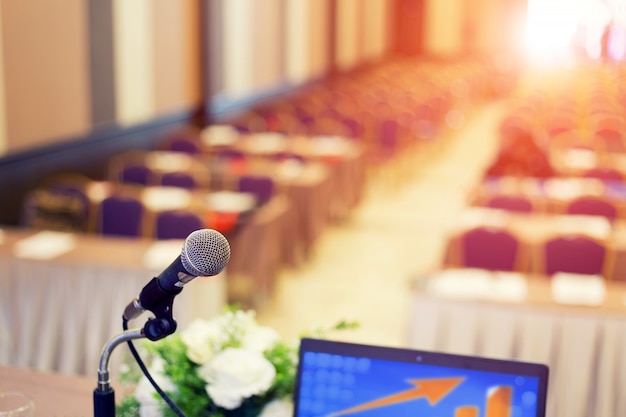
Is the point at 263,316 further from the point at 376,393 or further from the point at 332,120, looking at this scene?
the point at 332,120

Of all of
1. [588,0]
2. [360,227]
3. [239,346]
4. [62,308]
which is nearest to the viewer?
[239,346]

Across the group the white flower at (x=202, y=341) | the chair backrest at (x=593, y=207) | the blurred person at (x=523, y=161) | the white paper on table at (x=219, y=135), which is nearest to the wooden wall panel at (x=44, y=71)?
the white paper on table at (x=219, y=135)

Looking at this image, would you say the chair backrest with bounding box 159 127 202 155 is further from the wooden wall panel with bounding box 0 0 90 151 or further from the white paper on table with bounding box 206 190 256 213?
the white paper on table with bounding box 206 190 256 213

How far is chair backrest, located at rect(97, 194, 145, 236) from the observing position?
223 inches

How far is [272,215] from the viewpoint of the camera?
6.12 meters

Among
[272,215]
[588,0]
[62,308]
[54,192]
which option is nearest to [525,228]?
A: [272,215]

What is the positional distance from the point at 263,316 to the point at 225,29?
263 inches

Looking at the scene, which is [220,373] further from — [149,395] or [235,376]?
[149,395]

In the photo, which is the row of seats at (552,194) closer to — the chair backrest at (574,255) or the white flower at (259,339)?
the chair backrest at (574,255)

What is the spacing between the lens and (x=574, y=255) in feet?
16.1

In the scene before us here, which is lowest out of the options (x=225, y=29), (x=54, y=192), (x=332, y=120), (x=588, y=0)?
(x=54, y=192)

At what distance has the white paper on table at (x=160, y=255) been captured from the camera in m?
3.96

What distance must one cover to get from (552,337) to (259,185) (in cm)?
370

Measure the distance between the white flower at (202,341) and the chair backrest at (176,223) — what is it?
10.6 feet
